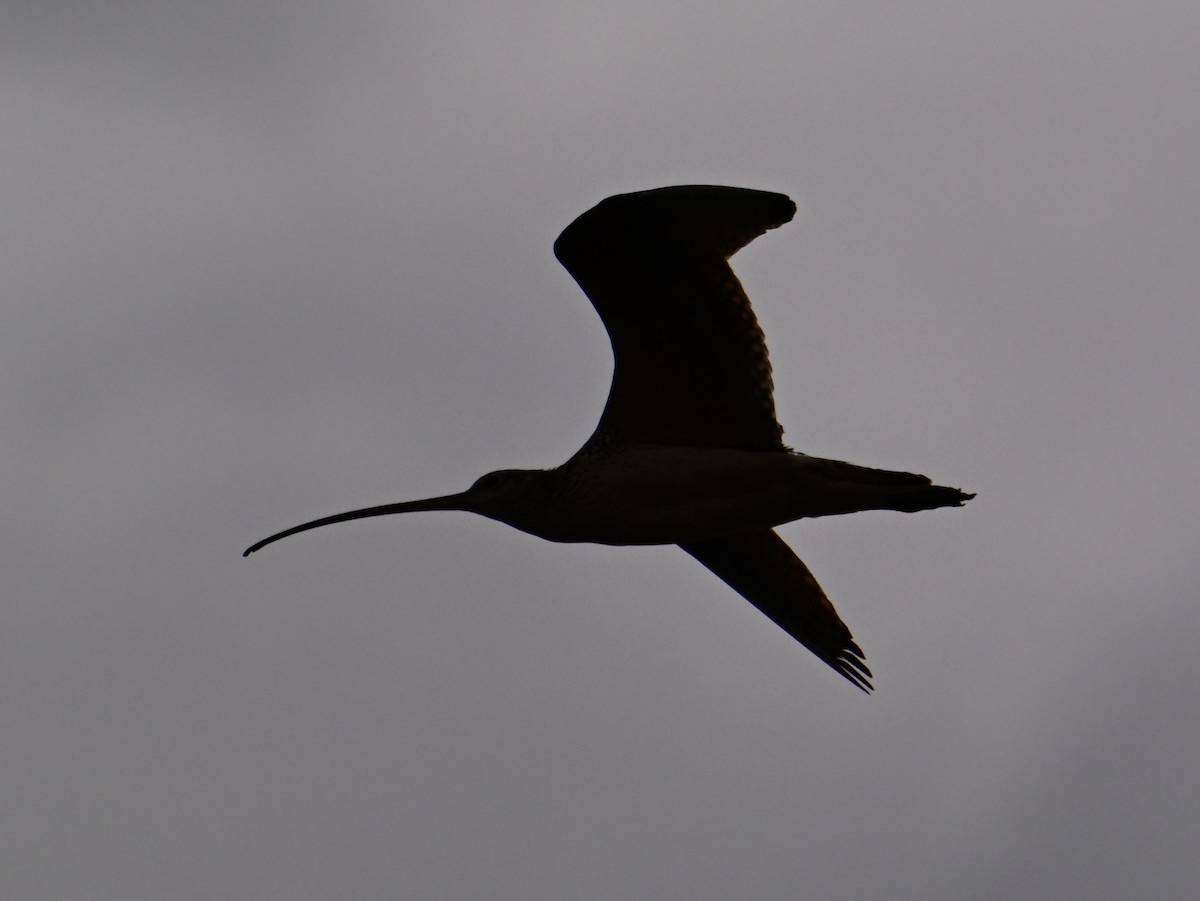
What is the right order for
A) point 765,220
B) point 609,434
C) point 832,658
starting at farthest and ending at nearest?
point 832,658
point 609,434
point 765,220

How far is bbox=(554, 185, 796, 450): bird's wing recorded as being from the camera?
14672mm

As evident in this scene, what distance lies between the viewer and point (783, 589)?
17.0 metres

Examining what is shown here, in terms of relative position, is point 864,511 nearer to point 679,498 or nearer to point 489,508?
point 679,498

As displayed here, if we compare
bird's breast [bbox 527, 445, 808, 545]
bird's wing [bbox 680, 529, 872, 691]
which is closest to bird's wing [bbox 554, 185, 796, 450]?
bird's breast [bbox 527, 445, 808, 545]

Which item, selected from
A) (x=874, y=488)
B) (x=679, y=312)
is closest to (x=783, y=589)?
(x=874, y=488)

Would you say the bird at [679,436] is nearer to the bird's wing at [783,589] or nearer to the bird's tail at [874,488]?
the bird's tail at [874,488]

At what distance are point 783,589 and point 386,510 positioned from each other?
3369mm

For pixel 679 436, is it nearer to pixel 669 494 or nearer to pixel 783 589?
pixel 669 494

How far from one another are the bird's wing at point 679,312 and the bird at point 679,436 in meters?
0.01

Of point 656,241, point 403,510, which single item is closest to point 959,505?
point 656,241

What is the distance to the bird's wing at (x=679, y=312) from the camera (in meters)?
14.7

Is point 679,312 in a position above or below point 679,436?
above

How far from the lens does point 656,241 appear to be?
48.9 ft

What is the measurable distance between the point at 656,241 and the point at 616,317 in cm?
69
